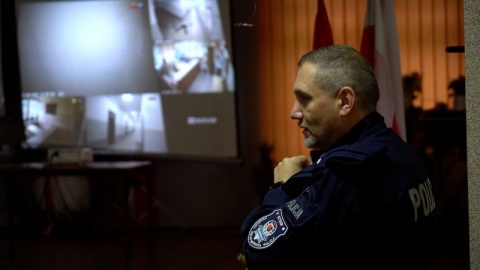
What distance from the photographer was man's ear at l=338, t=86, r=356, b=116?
50.3 inches

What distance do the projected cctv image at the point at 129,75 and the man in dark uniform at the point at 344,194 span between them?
3949mm

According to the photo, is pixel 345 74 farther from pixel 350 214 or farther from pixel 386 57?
pixel 386 57

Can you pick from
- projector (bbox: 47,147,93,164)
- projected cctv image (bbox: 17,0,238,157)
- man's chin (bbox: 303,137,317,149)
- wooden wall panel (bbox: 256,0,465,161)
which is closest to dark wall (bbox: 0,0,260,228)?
projected cctv image (bbox: 17,0,238,157)

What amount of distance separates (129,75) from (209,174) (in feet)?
3.56

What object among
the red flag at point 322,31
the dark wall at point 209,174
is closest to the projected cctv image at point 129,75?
the dark wall at point 209,174

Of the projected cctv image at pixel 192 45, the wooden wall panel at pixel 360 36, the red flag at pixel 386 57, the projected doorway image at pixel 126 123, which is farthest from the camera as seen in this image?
the projected doorway image at pixel 126 123

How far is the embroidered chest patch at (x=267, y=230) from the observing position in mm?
1192

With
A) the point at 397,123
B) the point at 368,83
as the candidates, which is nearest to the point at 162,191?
the point at 397,123

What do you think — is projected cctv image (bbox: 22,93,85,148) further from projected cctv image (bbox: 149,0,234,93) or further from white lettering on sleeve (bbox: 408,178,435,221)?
white lettering on sleeve (bbox: 408,178,435,221)

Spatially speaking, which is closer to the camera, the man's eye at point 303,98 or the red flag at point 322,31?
the man's eye at point 303,98

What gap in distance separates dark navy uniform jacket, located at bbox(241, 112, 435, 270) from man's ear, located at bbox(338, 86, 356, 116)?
0.12ft

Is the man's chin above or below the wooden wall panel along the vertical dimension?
below

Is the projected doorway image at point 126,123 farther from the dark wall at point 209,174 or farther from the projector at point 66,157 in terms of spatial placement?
the projector at point 66,157

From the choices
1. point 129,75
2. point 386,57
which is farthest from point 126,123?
point 386,57
